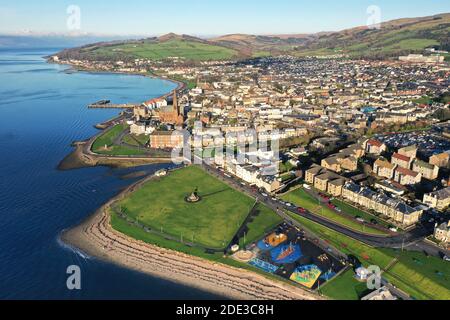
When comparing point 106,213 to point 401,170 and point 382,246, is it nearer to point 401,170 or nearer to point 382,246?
point 382,246

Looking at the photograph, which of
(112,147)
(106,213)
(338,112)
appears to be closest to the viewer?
(106,213)

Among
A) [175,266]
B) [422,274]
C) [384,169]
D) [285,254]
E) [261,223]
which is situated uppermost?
[384,169]

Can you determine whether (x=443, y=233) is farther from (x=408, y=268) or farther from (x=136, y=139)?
(x=136, y=139)

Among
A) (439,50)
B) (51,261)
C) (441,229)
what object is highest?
(439,50)

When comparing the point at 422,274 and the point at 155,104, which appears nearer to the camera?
the point at 422,274

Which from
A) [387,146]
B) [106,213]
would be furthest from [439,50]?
[106,213]

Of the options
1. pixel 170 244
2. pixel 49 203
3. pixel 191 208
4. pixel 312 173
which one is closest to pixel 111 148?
pixel 49 203
